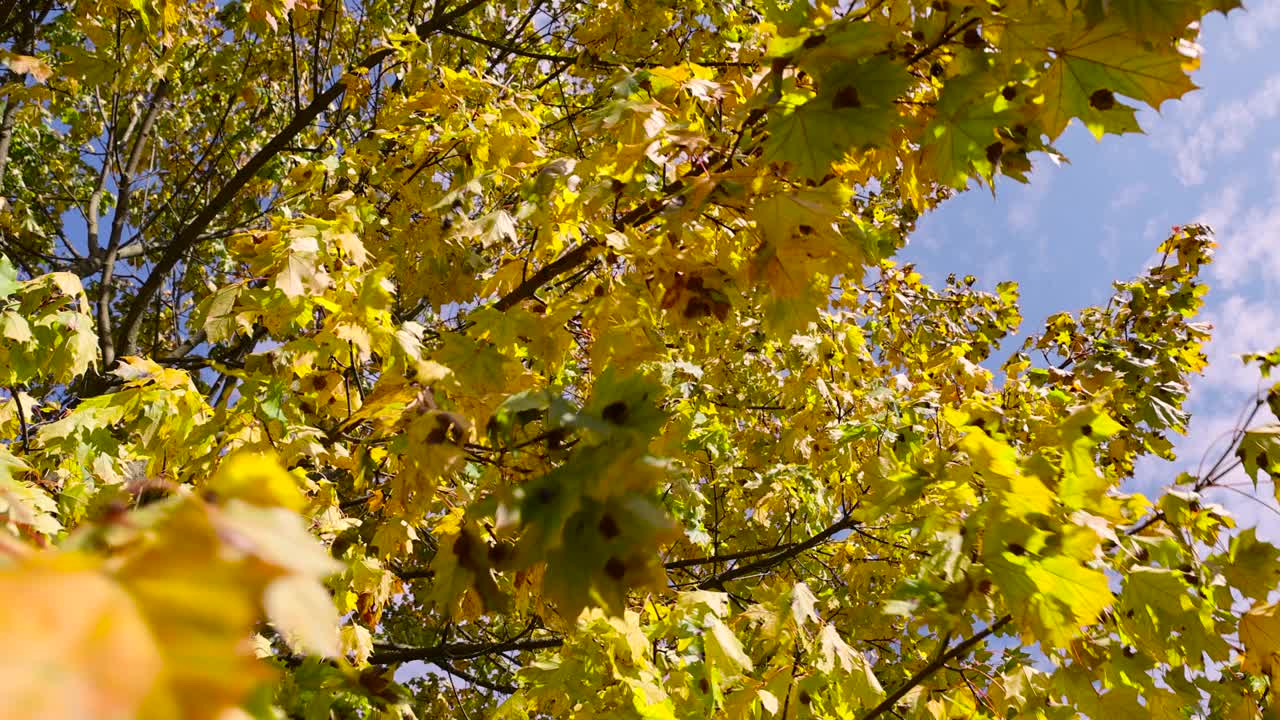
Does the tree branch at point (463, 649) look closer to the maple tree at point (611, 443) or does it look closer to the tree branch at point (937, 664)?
the maple tree at point (611, 443)

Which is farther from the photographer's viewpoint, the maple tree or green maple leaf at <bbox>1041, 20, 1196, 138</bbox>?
green maple leaf at <bbox>1041, 20, 1196, 138</bbox>

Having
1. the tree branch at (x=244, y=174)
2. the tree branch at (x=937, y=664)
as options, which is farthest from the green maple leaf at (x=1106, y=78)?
the tree branch at (x=244, y=174)

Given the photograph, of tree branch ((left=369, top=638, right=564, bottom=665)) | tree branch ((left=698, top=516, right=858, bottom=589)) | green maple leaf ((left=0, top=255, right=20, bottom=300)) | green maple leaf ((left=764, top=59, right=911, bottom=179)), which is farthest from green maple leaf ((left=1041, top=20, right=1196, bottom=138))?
green maple leaf ((left=0, top=255, right=20, bottom=300))

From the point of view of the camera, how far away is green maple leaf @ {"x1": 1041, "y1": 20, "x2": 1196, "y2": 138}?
5.37ft

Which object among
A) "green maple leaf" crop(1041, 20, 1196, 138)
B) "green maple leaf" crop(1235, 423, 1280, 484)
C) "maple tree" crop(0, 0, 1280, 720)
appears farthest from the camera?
"green maple leaf" crop(1235, 423, 1280, 484)

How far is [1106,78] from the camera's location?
67.7 inches

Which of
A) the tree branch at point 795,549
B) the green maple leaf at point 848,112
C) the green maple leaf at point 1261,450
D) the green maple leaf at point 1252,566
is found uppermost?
the green maple leaf at point 848,112

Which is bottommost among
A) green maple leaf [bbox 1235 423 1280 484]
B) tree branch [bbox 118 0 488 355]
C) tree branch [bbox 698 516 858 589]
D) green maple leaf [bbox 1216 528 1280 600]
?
green maple leaf [bbox 1216 528 1280 600]

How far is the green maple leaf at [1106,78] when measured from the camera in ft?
5.37

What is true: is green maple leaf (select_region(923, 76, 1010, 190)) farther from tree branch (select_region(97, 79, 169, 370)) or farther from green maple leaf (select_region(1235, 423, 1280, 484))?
tree branch (select_region(97, 79, 169, 370))

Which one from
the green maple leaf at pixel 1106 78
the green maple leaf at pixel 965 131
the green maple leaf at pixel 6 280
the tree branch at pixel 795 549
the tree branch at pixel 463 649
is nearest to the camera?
the green maple leaf at pixel 1106 78

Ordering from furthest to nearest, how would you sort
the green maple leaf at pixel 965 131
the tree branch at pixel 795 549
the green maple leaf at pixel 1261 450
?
the tree branch at pixel 795 549 → the green maple leaf at pixel 1261 450 → the green maple leaf at pixel 965 131

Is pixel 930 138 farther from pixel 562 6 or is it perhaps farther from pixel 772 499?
pixel 562 6

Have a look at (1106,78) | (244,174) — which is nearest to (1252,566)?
(1106,78)
